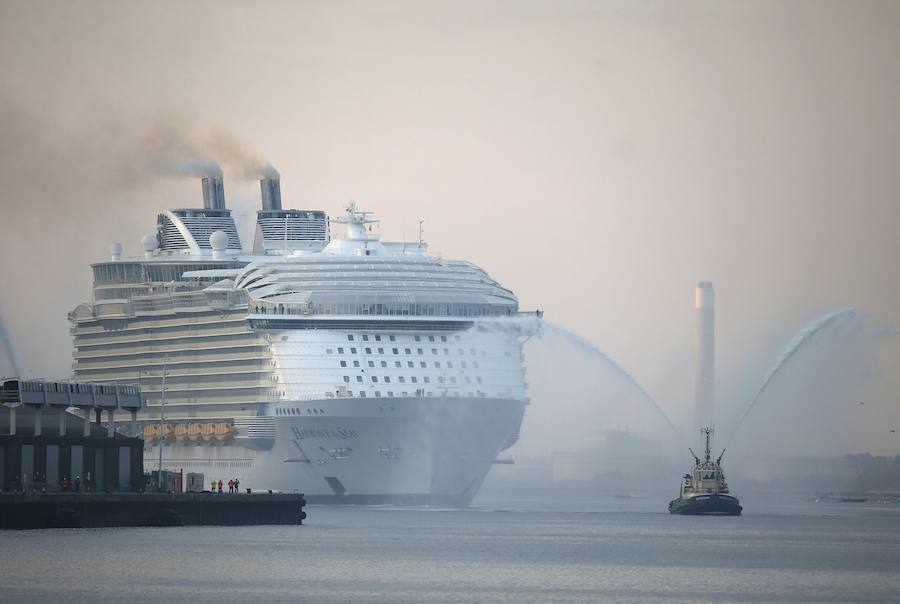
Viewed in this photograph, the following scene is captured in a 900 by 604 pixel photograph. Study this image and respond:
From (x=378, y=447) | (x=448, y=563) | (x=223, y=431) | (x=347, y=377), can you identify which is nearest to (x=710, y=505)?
(x=378, y=447)

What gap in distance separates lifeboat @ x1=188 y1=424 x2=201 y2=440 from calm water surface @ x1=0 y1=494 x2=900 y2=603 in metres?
13.3

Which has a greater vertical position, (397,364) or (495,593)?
(397,364)

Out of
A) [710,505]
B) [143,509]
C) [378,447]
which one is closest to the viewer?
[143,509]

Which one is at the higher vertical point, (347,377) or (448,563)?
(347,377)

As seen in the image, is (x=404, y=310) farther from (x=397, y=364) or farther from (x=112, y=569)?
(x=112, y=569)

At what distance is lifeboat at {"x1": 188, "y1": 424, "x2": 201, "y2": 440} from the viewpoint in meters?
144

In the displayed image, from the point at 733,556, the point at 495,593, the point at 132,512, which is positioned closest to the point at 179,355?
the point at 132,512

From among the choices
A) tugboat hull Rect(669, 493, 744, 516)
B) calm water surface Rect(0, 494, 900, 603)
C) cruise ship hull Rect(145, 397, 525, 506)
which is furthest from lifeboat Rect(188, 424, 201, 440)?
tugboat hull Rect(669, 493, 744, 516)

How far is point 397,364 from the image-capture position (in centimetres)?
13625

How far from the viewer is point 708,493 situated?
136m

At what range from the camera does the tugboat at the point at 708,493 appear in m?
135

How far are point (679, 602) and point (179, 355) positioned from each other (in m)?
69.6

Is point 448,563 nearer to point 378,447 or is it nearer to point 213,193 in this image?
point 378,447

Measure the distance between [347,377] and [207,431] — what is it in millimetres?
12161
